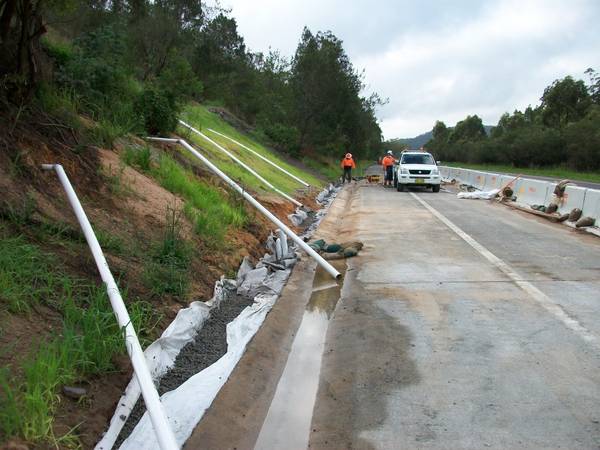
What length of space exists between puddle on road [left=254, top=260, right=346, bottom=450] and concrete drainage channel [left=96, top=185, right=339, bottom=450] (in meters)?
0.50

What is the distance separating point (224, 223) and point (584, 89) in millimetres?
66693

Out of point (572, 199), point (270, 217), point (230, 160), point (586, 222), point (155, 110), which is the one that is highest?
point (155, 110)

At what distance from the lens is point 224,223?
9.84 m

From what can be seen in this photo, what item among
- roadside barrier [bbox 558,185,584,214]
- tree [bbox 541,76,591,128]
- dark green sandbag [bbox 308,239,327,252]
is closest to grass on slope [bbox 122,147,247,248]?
dark green sandbag [bbox 308,239,327,252]

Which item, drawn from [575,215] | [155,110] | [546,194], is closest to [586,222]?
[575,215]

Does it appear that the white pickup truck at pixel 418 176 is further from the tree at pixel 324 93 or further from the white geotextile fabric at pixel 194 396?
the white geotextile fabric at pixel 194 396

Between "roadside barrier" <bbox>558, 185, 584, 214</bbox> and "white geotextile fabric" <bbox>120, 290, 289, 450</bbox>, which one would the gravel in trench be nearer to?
"white geotextile fabric" <bbox>120, 290, 289, 450</bbox>

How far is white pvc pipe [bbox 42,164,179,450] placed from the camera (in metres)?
3.57

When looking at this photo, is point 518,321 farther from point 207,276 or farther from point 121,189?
point 121,189

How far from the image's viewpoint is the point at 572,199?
1510 centimetres

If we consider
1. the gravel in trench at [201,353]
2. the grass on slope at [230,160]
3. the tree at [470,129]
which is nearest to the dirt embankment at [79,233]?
the gravel in trench at [201,353]

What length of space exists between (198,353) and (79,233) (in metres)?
1.86

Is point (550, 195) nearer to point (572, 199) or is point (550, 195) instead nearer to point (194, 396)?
point (572, 199)

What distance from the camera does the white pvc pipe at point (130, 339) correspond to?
3.57 meters
